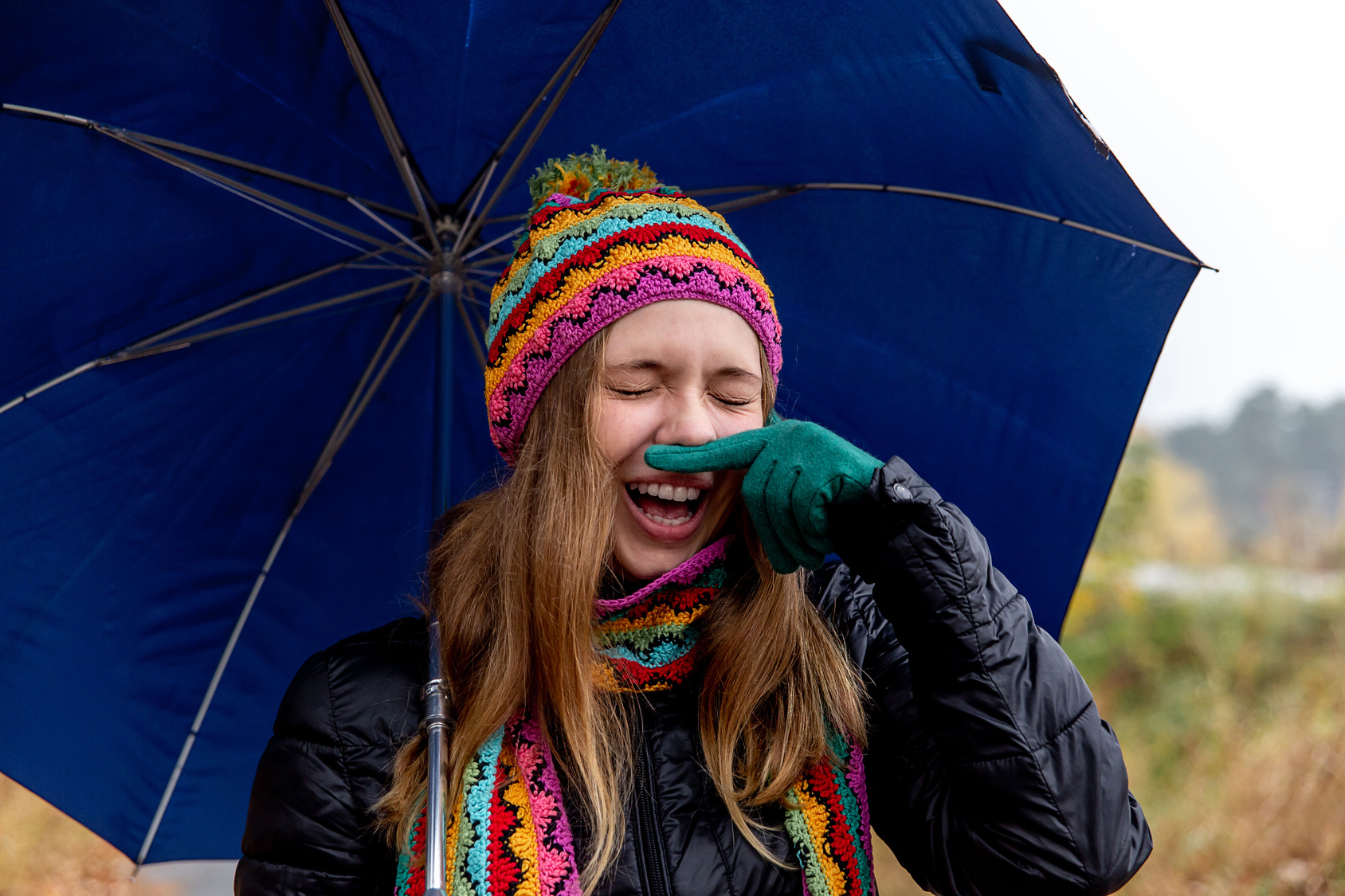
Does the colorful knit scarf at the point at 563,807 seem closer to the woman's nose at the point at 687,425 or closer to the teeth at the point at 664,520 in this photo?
the teeth at the point at 664,520

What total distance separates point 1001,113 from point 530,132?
873 mm

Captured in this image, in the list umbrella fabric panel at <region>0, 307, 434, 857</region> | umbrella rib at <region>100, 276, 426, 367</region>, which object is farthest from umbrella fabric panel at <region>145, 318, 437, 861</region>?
umbrella rib at <region>100, 276, 426, 367</region>

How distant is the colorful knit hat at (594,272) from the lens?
1.72 m

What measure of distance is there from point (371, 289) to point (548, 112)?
57 centimetres

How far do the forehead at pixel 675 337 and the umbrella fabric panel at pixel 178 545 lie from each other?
80cm

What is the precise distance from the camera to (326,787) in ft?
5.40

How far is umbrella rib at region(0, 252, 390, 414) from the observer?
195cm

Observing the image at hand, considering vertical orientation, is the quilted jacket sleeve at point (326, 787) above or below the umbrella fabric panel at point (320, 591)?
below

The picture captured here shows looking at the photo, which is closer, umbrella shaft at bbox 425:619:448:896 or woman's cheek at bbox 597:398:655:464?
umbrella shaft at bbox 425:619:448:896

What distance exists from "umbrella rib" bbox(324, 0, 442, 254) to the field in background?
434 cm

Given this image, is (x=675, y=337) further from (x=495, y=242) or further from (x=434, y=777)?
(x=434, y=777)

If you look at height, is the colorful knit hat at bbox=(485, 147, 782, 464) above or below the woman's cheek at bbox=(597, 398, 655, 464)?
above

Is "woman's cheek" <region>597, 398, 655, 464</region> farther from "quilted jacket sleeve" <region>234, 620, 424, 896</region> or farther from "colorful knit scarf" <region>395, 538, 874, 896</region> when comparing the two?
"quilted jacket sleeve" <region>234, 620, 424, 896</region>

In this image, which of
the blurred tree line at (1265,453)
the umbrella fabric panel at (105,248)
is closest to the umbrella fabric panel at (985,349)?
the umbrella fabric panel at (105,248)
